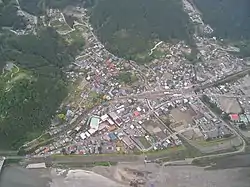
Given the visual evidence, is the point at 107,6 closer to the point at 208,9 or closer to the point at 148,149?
the point at 208,9

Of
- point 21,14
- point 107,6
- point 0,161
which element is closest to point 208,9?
point 107,6

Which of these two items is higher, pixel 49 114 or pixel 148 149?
pixel 49 114

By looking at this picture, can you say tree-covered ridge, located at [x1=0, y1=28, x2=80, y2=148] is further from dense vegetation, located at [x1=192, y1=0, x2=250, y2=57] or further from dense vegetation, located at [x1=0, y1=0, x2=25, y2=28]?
dense vegetation, located at [x1=192, y1=0, x2=250, y2=57]

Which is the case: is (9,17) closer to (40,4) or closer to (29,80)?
(40,4)

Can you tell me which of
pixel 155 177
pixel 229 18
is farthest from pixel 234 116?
pixel 229 18

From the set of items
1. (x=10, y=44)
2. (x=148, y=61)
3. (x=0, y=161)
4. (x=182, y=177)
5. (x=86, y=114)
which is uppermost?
(x=10, y=44)

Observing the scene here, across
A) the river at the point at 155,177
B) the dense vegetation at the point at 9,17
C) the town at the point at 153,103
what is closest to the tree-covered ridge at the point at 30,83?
the town at the point at 153,103

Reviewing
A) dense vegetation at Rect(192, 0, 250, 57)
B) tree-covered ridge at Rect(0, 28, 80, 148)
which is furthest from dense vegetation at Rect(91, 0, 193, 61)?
tree-covered ridge at Rect(0, 28, 80, 148)

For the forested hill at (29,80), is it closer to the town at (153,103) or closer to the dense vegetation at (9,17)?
the dense vegetation at (9,17)
